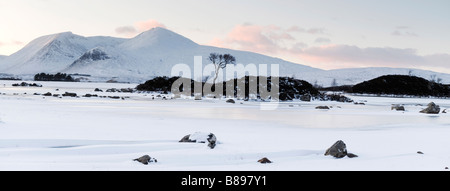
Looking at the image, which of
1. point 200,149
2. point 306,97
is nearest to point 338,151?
point 200,149

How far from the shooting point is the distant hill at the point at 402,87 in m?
99.9

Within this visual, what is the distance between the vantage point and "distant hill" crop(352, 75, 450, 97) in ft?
328

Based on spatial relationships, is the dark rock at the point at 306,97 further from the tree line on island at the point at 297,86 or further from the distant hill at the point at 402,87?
the distant hill at the point at 402,87

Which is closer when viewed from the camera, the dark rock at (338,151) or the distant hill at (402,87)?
the dark rock at (338,151)

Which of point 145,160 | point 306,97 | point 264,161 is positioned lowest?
point 264,161

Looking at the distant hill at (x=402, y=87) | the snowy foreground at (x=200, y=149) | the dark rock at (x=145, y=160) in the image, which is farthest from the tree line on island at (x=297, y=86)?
the dark rock at (x=145, y=160)

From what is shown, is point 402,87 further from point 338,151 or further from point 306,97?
point 338,151

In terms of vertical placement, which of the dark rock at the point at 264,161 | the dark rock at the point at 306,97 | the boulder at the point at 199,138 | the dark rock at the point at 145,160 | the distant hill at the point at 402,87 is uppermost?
the distant hill at the point at 402,87

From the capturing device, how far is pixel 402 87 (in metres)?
103

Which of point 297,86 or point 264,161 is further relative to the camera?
point 297,86

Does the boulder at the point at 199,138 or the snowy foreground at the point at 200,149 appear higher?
the boulder at the point at 199,138
